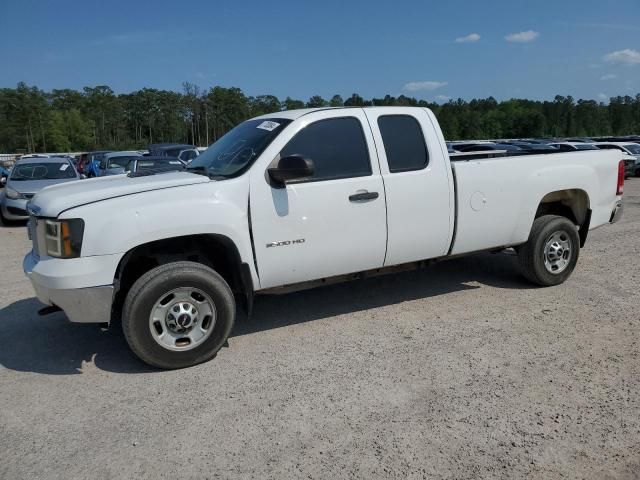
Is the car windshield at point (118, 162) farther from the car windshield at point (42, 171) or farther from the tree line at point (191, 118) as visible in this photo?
the tree line at point (191, 118)

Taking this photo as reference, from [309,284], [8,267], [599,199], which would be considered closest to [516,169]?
[599,199]

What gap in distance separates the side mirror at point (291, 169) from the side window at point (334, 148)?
10.5 inches

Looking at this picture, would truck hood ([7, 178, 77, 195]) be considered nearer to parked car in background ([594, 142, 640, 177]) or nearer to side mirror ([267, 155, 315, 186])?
side mirror ([267, 155, 315, 186])

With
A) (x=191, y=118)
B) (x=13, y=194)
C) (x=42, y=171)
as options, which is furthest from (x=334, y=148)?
(x=191, y=118)

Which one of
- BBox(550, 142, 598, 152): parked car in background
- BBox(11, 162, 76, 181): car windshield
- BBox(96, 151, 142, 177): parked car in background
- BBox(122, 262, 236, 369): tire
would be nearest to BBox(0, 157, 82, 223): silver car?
BBox(11, 162, 76, 181): car windshield

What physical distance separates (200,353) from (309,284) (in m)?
1.12

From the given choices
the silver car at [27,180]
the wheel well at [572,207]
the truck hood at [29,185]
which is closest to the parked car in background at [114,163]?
the silver car at [27,180]

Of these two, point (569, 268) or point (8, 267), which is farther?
point (8, 267)

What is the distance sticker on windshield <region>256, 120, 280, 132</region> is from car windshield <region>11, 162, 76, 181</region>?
10.7 metres

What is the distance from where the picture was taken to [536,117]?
321ft

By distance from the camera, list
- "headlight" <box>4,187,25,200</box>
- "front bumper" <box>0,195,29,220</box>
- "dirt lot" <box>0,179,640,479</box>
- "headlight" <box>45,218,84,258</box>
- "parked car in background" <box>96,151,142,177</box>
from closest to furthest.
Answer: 1. "dirt lot" <box>0,179,640,479</box>
2. "headlight" <box>45,218,84,258</box>
3. "front bumper" <box>0,195,29,220</box>
4. "headlight" <box>4,187,25,200</box>
5. "parked car in background" <box>96,151,142,177</box>

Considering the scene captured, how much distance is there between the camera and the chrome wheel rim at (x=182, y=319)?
4.03m

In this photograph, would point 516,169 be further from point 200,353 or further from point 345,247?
point 200,353

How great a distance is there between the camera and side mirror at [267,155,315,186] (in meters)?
4.11
